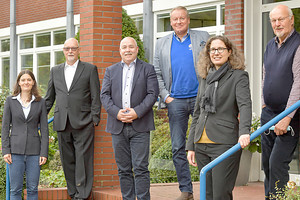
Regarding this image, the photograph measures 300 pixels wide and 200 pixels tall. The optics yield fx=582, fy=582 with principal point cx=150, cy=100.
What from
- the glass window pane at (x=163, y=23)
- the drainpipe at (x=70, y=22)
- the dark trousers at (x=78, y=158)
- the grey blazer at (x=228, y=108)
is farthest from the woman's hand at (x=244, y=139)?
the drainpipe at (x=70, y=22)

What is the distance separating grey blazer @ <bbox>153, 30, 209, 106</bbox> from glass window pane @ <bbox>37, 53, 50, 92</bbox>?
1240 centimetres

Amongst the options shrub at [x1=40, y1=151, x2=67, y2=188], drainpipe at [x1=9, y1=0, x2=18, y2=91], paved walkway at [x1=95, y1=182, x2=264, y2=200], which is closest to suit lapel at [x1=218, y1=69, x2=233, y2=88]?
paved walkway at [x1=95, y1=182, x2=264, y2=200]

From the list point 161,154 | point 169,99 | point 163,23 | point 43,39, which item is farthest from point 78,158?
point 43,39

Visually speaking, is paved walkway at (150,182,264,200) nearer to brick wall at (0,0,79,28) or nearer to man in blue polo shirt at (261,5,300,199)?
man in blue polo shirt at (261,5,300,199)

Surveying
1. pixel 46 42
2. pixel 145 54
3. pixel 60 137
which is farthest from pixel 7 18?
pixel 60 137

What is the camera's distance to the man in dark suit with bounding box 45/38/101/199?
687 cm

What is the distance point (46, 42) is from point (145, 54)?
675 cm

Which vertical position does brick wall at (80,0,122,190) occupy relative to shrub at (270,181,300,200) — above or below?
above

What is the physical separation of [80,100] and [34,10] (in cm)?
1260

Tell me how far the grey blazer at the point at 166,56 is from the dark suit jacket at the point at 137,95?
21 cm

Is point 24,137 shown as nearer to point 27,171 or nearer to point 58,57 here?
point 27,171

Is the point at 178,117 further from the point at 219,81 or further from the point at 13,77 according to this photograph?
the point at 13,77

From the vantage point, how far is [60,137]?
6973 millimetres

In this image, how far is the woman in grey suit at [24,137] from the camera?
256 inches
